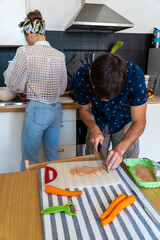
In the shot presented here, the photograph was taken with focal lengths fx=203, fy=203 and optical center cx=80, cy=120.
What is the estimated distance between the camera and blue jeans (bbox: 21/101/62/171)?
145 centimetres

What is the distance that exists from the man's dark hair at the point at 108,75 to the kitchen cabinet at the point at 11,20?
1.25m


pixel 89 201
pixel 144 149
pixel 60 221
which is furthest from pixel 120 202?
pixel 144 149

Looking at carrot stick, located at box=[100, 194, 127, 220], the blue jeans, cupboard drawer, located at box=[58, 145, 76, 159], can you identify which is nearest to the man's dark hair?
carrot stick, located at box=[100, 194, 127, 220]

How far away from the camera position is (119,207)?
688 mm

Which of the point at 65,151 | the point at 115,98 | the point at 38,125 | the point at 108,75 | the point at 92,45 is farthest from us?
the point at 92,45

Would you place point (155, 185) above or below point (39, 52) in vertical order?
below

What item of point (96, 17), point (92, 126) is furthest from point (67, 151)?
point (96, 17)

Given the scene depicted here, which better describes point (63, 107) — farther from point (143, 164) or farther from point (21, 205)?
point (21, 205)

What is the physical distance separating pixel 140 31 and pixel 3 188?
2.18 metres

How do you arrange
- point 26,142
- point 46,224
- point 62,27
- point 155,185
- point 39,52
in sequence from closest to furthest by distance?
1. point 46,224
2. point 155,185
3. point 39,52
4. point 26,142
5. point 62,27

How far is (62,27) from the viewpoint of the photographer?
2.07 m

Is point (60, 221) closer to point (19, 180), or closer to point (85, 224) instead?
point (85, 224)

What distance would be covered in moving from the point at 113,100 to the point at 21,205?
708 mm

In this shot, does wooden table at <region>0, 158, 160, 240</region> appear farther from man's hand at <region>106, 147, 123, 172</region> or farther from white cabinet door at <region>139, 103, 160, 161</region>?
white cabinet door at <region>139, 103, 160, 161</region>
